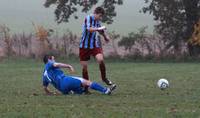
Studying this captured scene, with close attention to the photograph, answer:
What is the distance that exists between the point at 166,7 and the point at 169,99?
25.6 metres

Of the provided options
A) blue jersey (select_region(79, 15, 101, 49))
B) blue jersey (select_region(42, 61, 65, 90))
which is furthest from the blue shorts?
blue jersey (select_region(79, 15, 101, 49))

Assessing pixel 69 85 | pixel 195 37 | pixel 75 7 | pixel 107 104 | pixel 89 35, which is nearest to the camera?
pixel 107 104

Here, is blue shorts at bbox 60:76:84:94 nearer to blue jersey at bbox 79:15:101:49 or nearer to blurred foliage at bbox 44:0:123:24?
blue jersey at bbox 79:15:101:49

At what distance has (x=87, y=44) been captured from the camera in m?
15.7

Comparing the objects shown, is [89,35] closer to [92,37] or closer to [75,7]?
[92,37]

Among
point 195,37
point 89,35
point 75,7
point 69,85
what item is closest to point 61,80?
point 69,85

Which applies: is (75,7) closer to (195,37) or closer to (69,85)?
(195,37)

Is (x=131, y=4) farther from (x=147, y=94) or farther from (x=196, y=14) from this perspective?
(x=147, y=94)

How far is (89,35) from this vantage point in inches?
614

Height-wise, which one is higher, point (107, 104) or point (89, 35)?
point (89, 35)

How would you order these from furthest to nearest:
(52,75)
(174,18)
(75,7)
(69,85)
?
(75,7) → (174,18) → (52,75) → (69,85)

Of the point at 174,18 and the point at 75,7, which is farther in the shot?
the point at 75,7

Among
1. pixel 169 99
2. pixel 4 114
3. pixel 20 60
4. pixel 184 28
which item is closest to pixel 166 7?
pixel 184 28

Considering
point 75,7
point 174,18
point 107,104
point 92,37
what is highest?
point 92,37
